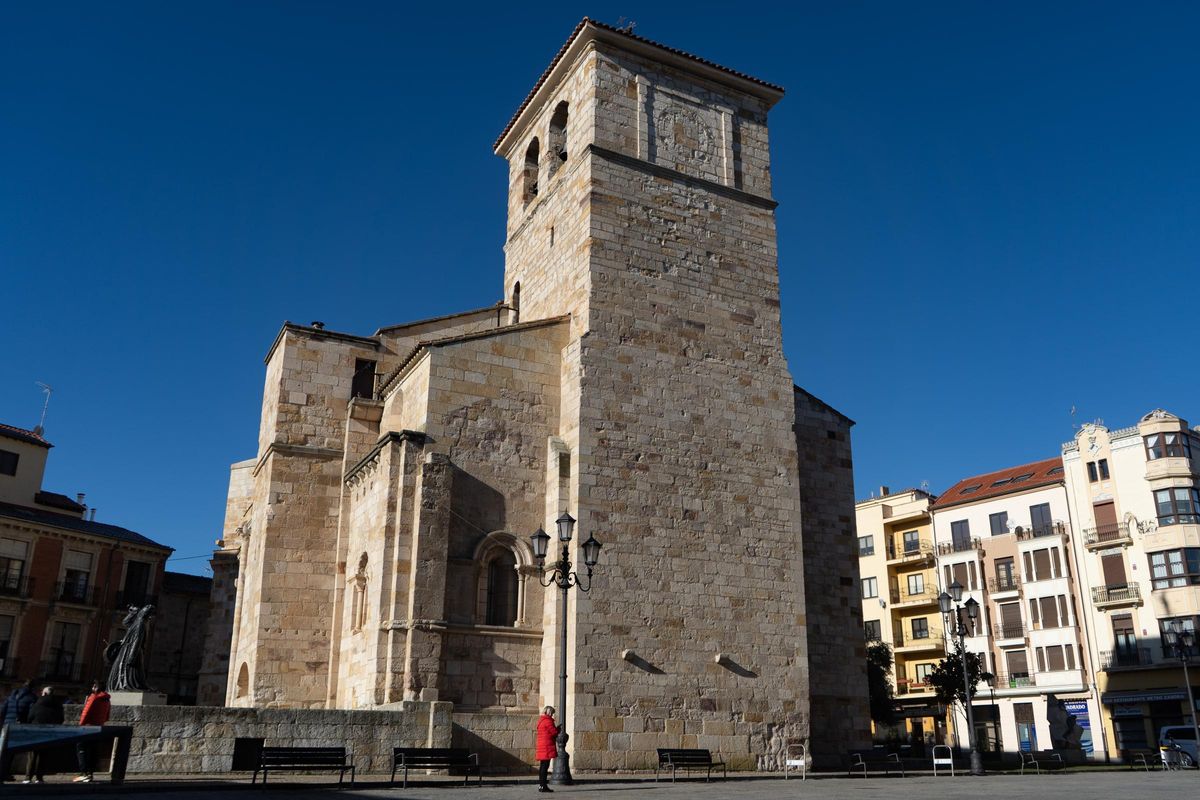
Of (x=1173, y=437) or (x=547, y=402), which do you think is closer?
(x=547, y=402)

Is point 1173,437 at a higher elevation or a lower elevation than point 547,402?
higher

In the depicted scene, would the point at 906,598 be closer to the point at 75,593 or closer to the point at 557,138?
the point at 557,138

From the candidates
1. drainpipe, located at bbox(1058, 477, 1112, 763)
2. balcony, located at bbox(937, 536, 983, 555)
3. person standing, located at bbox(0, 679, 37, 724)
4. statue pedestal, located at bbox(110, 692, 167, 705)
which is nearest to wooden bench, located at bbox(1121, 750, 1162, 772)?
drainpipe, located at bbox(1058, 477, 1112, 763)

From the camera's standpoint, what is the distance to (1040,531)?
129 ft

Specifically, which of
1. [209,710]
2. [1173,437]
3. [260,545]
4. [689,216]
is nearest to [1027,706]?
[1173,437]

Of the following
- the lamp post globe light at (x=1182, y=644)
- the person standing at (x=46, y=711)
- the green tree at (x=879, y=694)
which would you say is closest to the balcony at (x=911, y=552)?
the green tree at (x=879, y=694)

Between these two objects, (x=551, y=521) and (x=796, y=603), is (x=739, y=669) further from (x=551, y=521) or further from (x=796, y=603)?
(x=551, y=521)

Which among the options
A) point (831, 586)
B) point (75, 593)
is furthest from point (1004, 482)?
point (75, 593)

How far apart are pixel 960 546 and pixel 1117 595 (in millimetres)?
6931

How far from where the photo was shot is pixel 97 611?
113 ft

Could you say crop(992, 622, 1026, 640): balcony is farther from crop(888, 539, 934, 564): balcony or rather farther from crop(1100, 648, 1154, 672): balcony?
crop(888, 539, 934, 564): balcony

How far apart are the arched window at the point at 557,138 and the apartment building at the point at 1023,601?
77.8 ft

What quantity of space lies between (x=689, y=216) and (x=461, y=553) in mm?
8767

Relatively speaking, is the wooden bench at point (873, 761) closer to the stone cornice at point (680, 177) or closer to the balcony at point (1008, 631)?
the stone cornice at point (680, 177)
